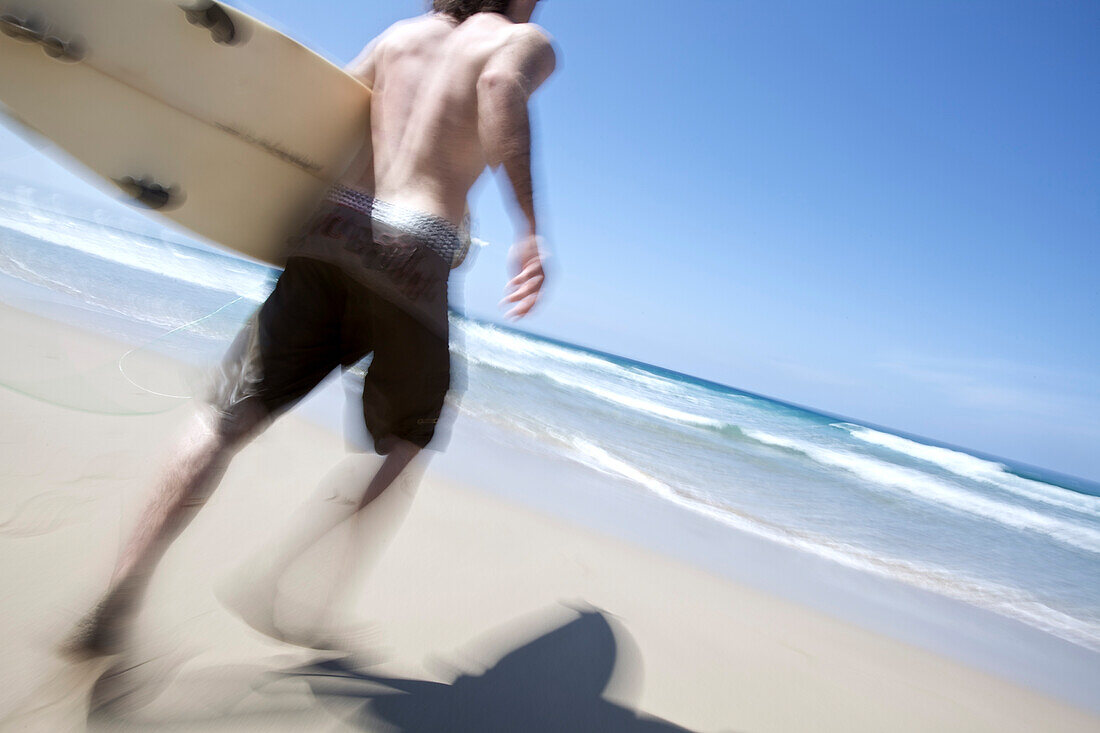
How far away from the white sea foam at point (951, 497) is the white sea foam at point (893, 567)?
13.6ft

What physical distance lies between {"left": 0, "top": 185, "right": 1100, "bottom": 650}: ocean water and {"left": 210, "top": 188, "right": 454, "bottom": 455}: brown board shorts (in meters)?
0.16

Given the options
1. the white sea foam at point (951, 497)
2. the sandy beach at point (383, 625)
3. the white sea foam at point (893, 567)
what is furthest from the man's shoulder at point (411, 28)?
the white sea foam at point (951, 497)

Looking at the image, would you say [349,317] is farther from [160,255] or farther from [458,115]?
[160,255]

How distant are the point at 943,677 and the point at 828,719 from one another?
0.97 meters

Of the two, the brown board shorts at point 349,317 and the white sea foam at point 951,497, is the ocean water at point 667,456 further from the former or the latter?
the brown board shorts at point 349,317

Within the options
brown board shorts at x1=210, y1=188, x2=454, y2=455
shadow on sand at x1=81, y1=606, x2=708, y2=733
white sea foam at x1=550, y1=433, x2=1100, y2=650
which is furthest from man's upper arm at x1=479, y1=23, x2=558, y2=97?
white sea foam at x1=550, y1=433, x2=1100, y2=650

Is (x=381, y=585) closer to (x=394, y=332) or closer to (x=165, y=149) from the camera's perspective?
(x=394, y=332)

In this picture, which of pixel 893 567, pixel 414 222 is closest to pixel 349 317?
pixel 414 222

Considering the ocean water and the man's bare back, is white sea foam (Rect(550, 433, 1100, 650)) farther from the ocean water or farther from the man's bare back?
the man's bare back

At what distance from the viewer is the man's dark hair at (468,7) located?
1401 mm

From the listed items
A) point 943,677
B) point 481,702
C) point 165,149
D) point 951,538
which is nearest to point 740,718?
point 481,702

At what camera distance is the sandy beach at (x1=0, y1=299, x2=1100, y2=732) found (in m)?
1.37

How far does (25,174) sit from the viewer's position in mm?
1584

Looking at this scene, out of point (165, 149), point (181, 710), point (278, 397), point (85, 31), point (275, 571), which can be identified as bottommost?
point (181, 710)
